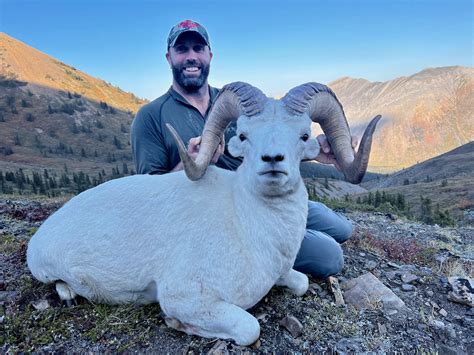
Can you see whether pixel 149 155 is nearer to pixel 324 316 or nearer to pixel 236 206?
pixel 236 206

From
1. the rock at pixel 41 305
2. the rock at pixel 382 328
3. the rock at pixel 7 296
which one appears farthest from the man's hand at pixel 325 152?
the rock at pixel 7 296

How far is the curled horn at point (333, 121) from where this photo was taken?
3658mm

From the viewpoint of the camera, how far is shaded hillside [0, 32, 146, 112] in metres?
81.8

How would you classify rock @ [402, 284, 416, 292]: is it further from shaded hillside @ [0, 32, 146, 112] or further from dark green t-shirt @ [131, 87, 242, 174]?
shaded hillside @ [0, 32, 146, 112]

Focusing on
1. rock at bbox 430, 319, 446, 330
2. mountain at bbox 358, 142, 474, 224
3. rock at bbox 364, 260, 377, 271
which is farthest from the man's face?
mountain at bbox 358, 142, 474, 224

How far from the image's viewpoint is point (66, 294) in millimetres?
4285

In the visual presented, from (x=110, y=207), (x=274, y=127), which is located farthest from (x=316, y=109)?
(x=110, y=207)

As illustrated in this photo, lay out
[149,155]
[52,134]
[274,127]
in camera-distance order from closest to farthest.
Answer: [274,127] → [149,155] → [52,134]

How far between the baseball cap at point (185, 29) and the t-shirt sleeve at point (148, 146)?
1307 mm

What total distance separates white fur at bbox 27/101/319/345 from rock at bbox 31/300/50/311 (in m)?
0.29

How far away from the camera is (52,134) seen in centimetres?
6384

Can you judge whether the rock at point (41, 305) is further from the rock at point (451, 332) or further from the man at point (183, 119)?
the rock at point (451, 332)

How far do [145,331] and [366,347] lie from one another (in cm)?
248

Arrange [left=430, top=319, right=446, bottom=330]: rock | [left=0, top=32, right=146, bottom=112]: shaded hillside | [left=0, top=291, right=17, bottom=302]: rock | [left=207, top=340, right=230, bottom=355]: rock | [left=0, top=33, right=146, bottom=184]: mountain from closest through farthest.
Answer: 1. [left=207, top=340, right=230, bottom=355]: rock
2. [left=430, top=319, right=446, bottom=330]: rock
3. [left=0, top=291, right=17, bottom=302]: rock
4. [left=0, top=33, right=146, bottom=184]: mountain
5. [left=0, top=32, right=146, bottom=112]: shaded hillside
